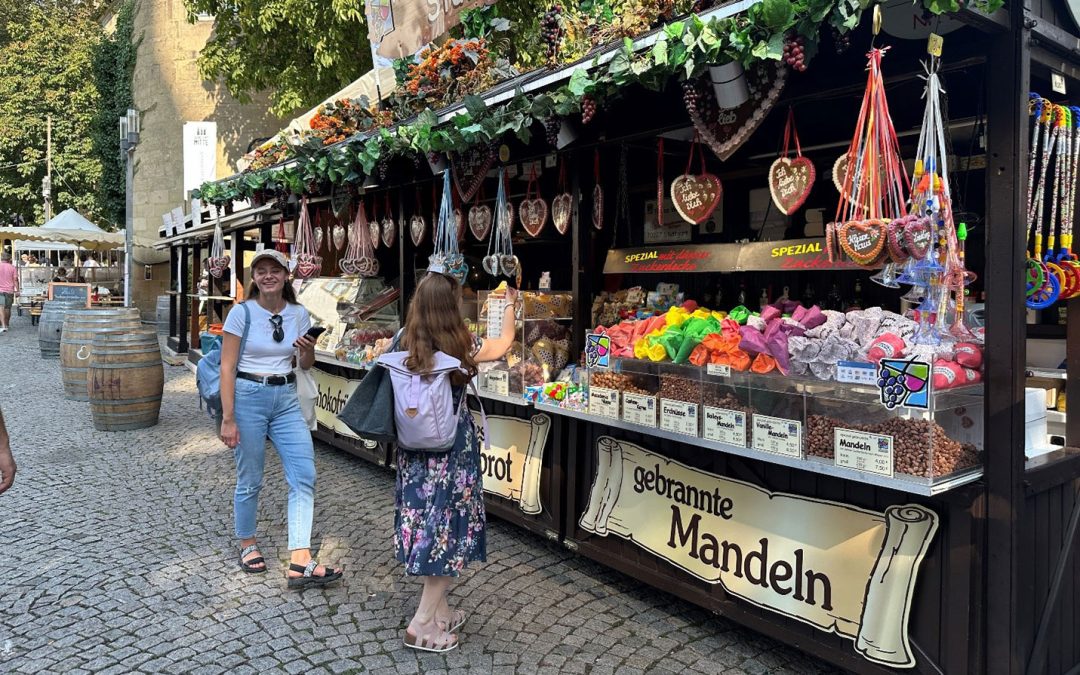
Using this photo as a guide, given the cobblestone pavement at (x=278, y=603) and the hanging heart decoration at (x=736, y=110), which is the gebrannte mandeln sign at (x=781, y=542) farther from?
the hanging heart decoration at (x=736, y=110)

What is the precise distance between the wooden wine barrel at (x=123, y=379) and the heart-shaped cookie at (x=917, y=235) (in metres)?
7.45

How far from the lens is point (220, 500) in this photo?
17.8 ft

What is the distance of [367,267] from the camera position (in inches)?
268

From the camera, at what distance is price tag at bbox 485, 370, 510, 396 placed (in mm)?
4629

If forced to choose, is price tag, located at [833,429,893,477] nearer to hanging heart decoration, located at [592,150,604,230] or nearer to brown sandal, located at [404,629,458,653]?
brown sandal, located at [404,629,458,653]

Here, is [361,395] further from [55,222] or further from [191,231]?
[55,222]

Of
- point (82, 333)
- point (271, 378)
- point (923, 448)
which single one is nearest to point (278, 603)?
point (271, 378)

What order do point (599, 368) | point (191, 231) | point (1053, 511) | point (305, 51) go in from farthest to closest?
1. point (305, 51)
2. point (191, 231)
3. point (599, 368)
4. point (1053, 511)

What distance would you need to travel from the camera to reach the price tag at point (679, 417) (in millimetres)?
3312

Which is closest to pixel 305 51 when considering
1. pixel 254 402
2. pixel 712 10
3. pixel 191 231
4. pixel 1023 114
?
pixel 191 231

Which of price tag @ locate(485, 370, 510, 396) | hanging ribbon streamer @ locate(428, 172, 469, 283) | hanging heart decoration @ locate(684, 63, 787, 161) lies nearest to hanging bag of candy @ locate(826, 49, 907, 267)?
hanging heart decoration @ locate(684, 63, 787, 161)

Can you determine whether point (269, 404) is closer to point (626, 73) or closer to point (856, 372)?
point (626, 73)

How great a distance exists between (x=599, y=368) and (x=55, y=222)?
20811 millimetres

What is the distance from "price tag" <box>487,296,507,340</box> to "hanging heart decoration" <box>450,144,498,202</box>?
844 millimetres
